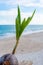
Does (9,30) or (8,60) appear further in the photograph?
(9,30)

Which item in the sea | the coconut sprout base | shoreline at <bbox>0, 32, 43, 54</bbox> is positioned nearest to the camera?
the coconut sprout base

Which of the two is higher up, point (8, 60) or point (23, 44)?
point (8, 60)

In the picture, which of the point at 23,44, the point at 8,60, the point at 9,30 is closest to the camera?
the point at 8,60

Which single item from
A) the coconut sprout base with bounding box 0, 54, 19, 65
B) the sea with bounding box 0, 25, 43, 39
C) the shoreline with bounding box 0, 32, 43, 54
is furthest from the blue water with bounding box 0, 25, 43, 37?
the coconut sprout base with bounding box 0, 54, 19, 65

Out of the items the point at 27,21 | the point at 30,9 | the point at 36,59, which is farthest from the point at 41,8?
the point at 27,21

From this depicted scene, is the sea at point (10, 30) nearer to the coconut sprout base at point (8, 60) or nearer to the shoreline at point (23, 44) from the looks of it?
the shoreline at point (23, 44)

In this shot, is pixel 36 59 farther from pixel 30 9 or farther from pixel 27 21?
pixel 30 9

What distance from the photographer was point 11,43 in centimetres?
396

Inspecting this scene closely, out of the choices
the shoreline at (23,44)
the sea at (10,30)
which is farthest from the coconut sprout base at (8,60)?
the sea at (10,30)

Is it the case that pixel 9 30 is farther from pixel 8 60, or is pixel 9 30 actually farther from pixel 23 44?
pixel 8 60

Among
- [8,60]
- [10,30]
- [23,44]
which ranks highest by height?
[8,60]

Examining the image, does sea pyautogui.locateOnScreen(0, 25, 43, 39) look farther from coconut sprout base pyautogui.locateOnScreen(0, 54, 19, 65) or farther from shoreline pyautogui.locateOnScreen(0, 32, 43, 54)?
Result: coconut sprout base pyautogui.locateOnScreen(0, 54, 19, 65)

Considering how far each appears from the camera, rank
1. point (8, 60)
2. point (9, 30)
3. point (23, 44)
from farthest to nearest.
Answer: point (9, 30) → point (23, 44) → point (8, 60)

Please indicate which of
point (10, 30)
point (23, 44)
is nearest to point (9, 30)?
point (10, 30)
